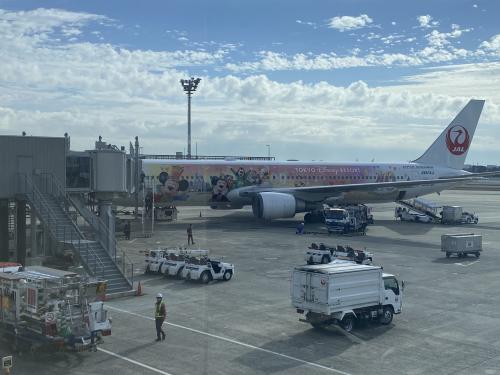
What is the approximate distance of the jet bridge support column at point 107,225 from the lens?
31.0 metres

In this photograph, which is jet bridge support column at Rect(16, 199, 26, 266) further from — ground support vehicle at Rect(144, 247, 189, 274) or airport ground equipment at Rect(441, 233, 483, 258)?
airport ground equipment at Rect(441, 233, 483, 258)

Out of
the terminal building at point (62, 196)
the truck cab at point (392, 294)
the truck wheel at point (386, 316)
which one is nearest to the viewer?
the truck wheel at point (386, 316)

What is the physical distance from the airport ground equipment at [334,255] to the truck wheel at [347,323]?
33.3ft

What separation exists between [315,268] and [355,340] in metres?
2.78

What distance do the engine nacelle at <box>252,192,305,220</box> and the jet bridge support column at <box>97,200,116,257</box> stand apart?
2075 cm

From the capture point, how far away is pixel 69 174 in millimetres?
30406

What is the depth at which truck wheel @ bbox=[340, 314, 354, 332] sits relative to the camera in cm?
2055

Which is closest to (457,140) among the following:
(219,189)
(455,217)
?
(455,217)

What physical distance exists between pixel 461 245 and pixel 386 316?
17.6 metres

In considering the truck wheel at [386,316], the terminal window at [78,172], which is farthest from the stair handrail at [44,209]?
the truck wheel at [386,316]

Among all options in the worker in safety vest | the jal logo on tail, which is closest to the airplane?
the jal logo on tail

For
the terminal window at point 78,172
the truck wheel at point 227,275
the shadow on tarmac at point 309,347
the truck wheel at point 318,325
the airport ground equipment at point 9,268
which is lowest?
the shadow on tarmac at point 309,347

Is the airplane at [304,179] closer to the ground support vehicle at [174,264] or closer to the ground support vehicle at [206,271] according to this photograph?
the ground support vehicle at [174,264]

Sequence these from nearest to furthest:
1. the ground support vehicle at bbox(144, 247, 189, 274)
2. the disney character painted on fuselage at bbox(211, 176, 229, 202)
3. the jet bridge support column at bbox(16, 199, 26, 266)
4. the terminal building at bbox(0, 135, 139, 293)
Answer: the terminal building at bbox(0, 135, 139, 293) → the jet bridge support column at bbox(16, 199, 26, 266) → the ground support vehicle at bbox(144, 247, 189, 274) → the disney character painted on fuselage at bbox(211, 176, 229, 202)
